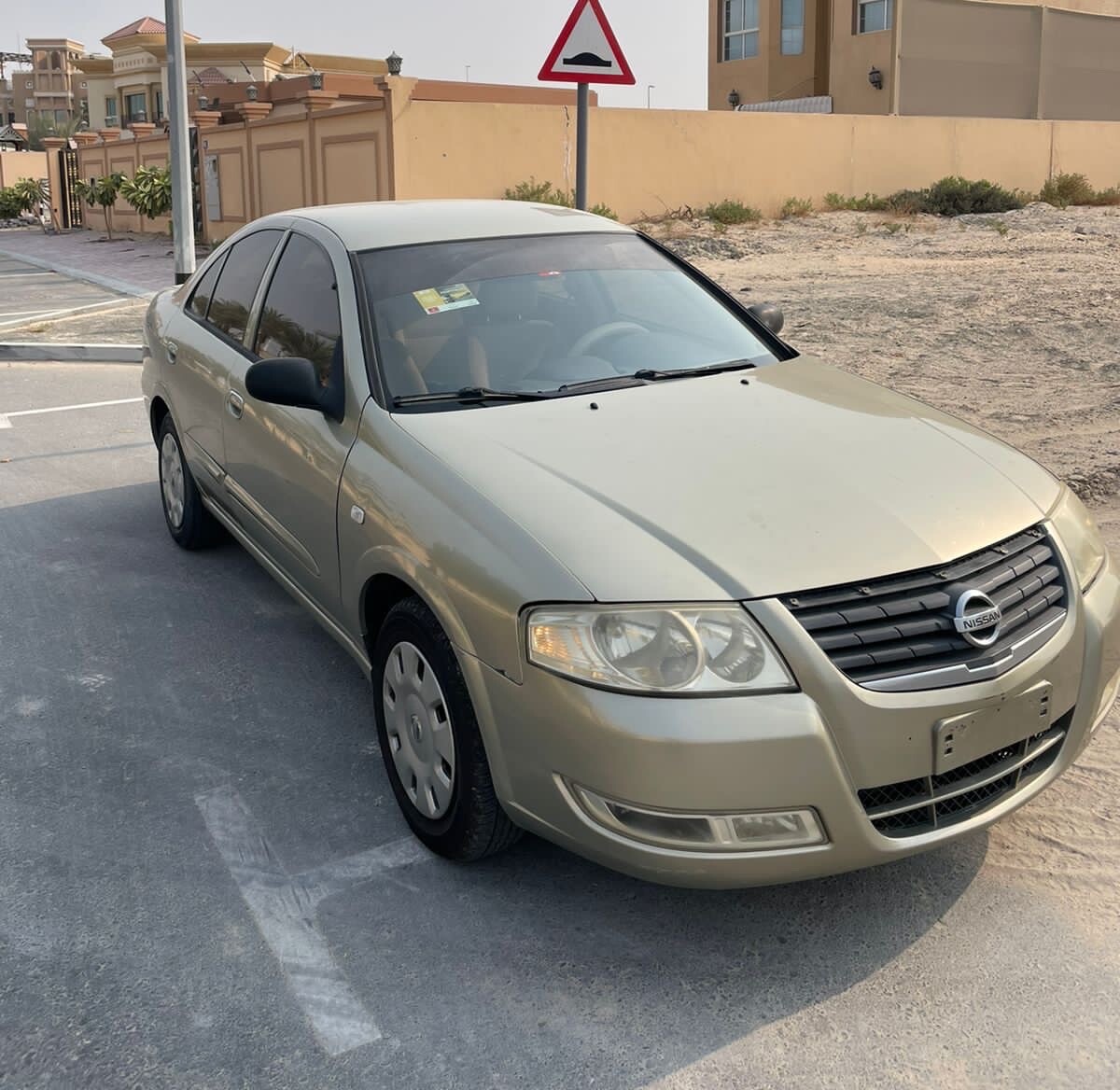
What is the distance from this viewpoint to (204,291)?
569cm

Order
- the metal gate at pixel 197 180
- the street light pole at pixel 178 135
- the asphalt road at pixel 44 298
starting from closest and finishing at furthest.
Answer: the street light pole at pixel 178 135
the asphalt road at pixel 44 298
the metal gate at pixel 197 180

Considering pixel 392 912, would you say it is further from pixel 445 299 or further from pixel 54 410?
pixel 54 410

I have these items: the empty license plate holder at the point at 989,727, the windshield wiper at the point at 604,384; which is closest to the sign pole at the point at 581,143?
the windshield wiper at the point at 604,384

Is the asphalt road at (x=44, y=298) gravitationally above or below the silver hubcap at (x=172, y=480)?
above

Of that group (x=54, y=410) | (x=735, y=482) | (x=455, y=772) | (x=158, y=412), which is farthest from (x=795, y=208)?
(x=455, y=772)

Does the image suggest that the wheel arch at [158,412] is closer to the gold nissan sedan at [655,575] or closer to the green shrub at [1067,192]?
the gold nissan sedan at [655,575]

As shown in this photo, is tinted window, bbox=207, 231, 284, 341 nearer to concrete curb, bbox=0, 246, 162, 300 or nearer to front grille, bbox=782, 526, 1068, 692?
front grille, bbox=782, 526, 1068, 692

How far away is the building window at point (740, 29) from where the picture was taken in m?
41.3

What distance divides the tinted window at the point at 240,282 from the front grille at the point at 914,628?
3.01 meters

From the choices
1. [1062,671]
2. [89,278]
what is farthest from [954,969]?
[89,278]

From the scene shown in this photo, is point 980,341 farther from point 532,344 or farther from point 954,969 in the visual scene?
point 954,969

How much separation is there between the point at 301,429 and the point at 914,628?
84.0 inches

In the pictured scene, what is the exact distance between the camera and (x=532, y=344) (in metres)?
4.08

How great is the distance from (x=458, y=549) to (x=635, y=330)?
1.48 meters
